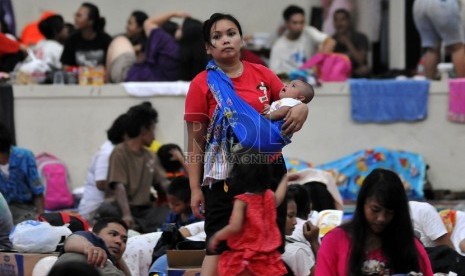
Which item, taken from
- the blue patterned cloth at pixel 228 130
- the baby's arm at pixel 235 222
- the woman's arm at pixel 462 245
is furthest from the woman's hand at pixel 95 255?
the woman's arm at pixel 462 245

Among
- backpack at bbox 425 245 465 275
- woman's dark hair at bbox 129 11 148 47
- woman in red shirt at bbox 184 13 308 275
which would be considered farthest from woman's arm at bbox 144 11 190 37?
woman in red shirt at bbox 184 13 308 275

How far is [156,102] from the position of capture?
12.9 metres

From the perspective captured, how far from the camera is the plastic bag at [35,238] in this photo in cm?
859

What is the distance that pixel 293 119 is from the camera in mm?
7164

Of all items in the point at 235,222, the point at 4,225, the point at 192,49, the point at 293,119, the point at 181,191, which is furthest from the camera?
the point at 192,49

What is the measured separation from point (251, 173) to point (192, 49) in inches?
235

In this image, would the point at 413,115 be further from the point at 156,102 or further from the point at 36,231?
the point at 36,231

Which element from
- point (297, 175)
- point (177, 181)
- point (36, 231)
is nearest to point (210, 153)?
point (36, 231)

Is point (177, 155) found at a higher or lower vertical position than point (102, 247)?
higher

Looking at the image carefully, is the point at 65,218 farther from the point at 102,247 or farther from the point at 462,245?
the point at 462,245

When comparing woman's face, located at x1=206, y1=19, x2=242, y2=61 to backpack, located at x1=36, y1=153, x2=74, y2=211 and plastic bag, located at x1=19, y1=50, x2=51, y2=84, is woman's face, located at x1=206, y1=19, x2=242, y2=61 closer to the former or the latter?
backpack, located at x1=36, y1=153, x2=74, y2=211

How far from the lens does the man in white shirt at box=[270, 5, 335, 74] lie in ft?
46.7

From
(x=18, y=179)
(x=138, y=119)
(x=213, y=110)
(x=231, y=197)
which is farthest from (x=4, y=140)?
(x=231, y=197)

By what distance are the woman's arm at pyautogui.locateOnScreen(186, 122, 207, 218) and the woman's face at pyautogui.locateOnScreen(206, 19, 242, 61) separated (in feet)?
1.35
